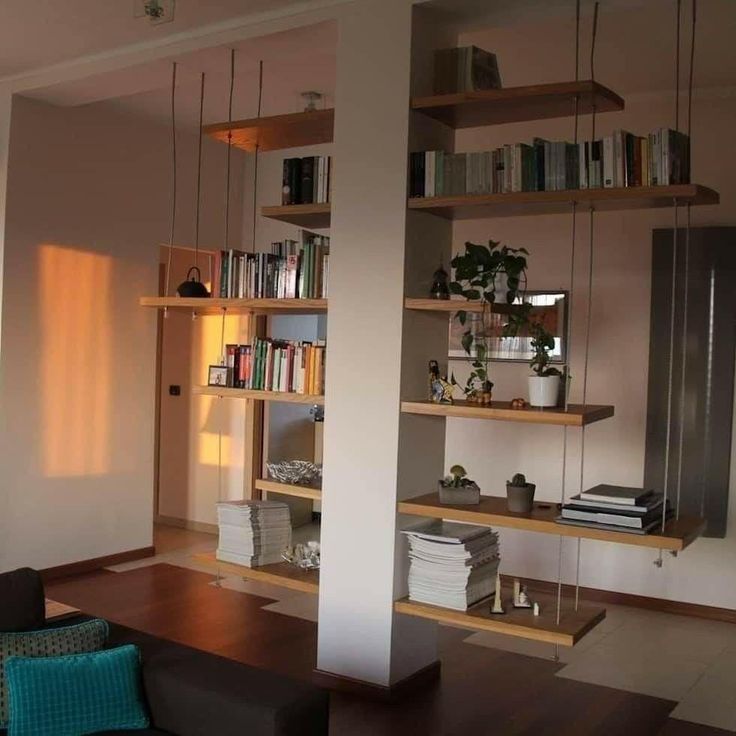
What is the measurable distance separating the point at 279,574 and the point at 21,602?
1.61 meters

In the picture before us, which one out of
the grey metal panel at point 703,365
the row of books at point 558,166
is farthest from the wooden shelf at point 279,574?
the grey metal panel at point 703,365

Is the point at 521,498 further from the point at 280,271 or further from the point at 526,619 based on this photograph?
the point at 280,271

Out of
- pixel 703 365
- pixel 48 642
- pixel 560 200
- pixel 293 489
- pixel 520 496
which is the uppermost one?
pixel 560 200

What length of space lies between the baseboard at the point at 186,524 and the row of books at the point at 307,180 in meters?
3.69

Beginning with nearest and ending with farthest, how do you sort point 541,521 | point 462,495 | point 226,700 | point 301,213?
point 226,700
point 541,521
point 462,495
point 301,213

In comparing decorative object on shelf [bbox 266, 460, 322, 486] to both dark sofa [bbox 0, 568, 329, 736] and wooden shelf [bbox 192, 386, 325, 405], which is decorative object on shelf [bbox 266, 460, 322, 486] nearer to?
wooden shelf [bbox 192, 386, 325, 405]

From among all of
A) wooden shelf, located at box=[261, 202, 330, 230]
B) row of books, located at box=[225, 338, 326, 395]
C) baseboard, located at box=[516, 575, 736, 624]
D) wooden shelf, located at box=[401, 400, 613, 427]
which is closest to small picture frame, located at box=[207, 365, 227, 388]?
row of books, located at box=[225, 338, 326, 395]

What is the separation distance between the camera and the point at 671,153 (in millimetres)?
3236

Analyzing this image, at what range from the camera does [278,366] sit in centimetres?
419

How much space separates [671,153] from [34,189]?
12.4ft

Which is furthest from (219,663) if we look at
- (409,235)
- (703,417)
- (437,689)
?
(703,417)

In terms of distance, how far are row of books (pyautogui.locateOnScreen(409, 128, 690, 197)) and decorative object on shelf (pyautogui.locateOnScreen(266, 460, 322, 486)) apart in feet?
4.69

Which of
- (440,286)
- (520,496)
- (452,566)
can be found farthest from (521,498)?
(440,286)

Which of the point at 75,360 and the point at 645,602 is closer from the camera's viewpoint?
the point at 645,602
